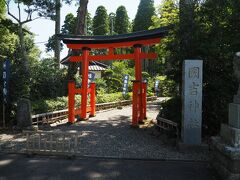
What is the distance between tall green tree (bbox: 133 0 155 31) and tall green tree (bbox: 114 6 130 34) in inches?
211

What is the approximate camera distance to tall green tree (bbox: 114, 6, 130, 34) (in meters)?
48.8

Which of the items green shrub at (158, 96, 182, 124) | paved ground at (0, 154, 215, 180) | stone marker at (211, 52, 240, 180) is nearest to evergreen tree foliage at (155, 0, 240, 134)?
green shrub at (158, 96, 182, 124)

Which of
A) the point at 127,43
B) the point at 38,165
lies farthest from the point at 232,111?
the point at 127,43

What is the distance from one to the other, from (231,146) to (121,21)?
4503 centimetres

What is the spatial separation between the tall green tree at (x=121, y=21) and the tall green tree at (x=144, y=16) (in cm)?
536

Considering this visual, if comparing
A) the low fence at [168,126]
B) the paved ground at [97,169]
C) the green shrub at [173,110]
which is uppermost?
the green shrub at [173,110]

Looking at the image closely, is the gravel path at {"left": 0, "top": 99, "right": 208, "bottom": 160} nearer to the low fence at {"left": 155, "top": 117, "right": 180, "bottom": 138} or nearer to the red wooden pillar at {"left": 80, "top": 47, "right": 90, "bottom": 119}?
the low fence at {"left": 155, "top": 117, "right": 180, "bottom": 138}

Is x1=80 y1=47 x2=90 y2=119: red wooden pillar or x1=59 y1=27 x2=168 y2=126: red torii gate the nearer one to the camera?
x1=59 y1=27 x2=168 y2=126: red torii gate

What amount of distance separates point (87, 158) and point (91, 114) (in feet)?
28.8

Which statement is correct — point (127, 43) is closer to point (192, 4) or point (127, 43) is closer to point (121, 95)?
point (192, 4)

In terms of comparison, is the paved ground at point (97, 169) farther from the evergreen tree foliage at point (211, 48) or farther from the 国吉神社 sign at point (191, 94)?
the evergreen tree foliage at point (211, 48)

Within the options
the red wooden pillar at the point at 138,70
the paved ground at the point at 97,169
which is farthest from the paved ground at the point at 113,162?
the red wooden pillar at the point at 138,70

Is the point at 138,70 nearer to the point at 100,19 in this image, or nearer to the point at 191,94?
the point at 191,94

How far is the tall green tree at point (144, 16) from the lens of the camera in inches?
1665
